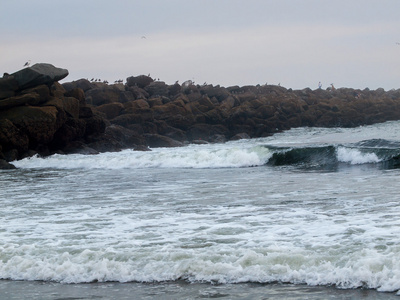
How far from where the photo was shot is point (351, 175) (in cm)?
1448

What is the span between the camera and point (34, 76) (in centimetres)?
2600

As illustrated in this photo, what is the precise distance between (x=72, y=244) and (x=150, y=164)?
1387 cm

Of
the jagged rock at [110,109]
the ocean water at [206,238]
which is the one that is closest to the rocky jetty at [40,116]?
the jagged rock at [110,109]

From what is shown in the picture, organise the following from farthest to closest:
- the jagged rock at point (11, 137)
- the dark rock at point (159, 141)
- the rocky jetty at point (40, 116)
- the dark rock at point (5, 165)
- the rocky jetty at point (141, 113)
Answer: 1. the dark rock at point (159, 141)
2. the rocky jetty at point (141, 113)
3. the rocky jetty at point (40, 116)
4. the jagged rock at point (11, 137)
5. the dark rock at point (5, 165)

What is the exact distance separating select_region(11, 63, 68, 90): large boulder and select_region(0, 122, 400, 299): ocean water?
38.8 ft

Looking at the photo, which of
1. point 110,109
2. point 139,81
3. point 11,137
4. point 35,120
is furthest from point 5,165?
point 139,81

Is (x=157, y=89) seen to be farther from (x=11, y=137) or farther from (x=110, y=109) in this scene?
(x=11, y=137)

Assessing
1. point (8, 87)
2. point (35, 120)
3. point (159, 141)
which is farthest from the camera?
point (159, 141)

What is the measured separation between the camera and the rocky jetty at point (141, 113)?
79.4 feet

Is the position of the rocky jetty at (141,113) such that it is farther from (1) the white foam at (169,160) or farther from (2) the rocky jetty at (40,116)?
(1) the white foam at (169,160)

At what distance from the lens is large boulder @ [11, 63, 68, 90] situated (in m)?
26.0

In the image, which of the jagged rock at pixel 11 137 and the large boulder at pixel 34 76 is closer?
the jagged rock at pixel 11 137

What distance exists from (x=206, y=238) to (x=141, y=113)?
26802 millimetres

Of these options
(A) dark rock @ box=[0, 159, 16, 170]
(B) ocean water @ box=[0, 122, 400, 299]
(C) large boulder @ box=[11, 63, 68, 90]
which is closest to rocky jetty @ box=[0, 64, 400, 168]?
(C) large boulder @ box=[11, 63, 68, 90]
